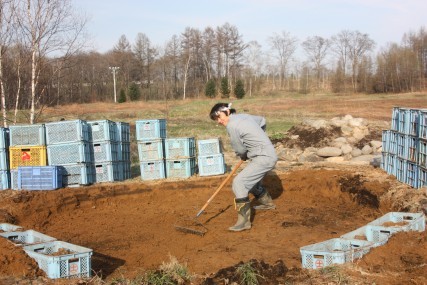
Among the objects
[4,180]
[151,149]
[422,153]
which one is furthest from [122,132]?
[422,153]

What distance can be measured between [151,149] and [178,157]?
2.33 ft

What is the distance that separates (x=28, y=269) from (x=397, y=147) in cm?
819

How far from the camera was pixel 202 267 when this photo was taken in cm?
612

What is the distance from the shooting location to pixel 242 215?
7.92 m

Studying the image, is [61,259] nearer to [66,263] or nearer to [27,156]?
[66,263]

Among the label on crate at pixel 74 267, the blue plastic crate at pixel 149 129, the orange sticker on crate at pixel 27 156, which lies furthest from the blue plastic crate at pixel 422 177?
the orange sticker on crate at pixel 27 156

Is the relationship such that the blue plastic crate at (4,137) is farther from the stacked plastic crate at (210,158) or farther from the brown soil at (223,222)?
the stacked plastic crate at (210,158)

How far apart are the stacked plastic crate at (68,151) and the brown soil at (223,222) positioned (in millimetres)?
425

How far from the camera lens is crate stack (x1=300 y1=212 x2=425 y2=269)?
5.30 metres

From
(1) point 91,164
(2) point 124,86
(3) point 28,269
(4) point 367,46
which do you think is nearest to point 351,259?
(3) point 28,269

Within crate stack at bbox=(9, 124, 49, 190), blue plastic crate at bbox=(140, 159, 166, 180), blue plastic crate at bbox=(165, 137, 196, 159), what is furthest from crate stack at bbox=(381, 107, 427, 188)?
crate stack at bbox=(9, 124, 49, 190)

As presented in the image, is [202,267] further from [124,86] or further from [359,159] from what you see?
[124,86]

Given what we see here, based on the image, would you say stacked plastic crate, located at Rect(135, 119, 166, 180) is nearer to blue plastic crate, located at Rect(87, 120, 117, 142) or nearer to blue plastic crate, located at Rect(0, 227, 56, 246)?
blue plastic crate, located at Rect(87, 120, 117, 142)

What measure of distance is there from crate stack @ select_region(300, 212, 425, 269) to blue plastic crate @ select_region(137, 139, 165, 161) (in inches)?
253
